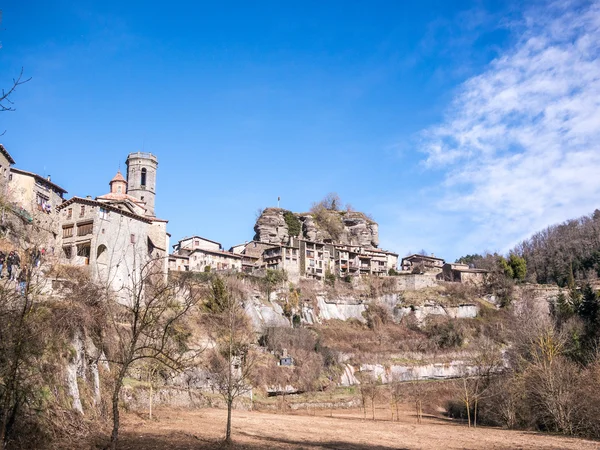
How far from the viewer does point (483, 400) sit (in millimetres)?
46875

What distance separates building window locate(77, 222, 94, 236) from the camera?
5297 cm

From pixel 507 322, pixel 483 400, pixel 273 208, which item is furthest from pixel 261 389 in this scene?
pixel 273 208

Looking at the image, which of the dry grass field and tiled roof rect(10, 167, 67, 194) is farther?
tiled roof rect(10, 167, 67, 194)

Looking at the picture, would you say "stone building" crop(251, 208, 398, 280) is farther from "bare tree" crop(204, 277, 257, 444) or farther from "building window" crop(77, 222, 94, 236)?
"building window" crop(77, 222, 94, 236)

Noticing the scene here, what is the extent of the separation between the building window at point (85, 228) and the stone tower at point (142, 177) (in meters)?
38.3

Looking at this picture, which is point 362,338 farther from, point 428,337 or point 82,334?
point 82,334

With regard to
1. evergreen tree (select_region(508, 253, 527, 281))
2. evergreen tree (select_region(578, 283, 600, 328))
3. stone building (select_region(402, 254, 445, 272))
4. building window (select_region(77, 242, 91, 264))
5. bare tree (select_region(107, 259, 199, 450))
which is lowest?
Result: bare tree (select_region(107, 259, 199, 450))

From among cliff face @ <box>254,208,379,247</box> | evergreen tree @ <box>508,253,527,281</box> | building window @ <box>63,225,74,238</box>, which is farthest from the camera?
cliff face @ <box>254,208,379,247</box>

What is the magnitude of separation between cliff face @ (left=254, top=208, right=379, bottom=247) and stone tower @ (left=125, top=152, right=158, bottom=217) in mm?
22592

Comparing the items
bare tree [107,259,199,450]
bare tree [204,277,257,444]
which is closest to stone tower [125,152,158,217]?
bare tree [204,277,257,444]

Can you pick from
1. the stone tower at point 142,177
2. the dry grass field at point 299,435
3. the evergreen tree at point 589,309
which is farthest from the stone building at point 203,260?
the evergreen tree at point 589,309

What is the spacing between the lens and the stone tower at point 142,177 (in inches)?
3640

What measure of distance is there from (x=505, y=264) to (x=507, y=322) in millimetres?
18565

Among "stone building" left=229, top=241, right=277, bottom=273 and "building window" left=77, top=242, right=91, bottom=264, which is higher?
"stone building" left=229, top=241, right=277, bottom=273
